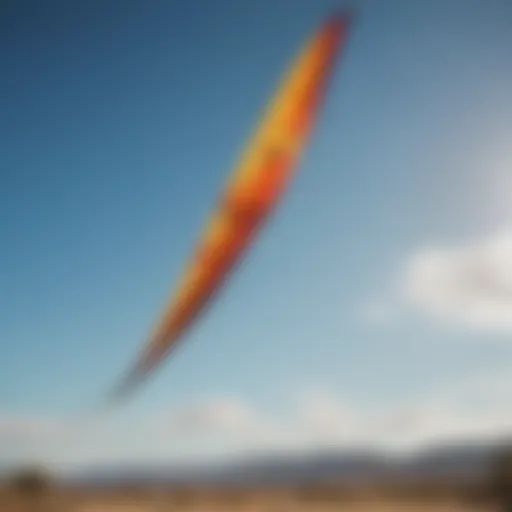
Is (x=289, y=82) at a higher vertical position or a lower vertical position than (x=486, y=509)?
higher

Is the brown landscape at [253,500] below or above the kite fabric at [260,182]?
below

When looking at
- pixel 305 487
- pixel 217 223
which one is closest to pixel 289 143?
pixel 217 223

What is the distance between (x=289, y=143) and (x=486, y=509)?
132 inches

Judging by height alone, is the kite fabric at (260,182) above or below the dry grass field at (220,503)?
above

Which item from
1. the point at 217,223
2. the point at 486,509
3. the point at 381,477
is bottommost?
the point at 486,509

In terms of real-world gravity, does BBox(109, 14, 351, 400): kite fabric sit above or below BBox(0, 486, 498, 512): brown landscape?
above

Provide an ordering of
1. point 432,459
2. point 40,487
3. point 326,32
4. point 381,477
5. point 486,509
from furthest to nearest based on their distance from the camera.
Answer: point 432,459 → point 381,477 → point 40,487 → point 326,32 → point 486,509

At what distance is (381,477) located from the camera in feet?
22.7

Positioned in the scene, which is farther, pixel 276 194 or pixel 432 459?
pixel 432 459

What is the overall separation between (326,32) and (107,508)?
451 centimetres

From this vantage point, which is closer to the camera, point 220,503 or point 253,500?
point 253,500

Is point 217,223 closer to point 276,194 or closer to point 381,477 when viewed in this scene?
point 276,194

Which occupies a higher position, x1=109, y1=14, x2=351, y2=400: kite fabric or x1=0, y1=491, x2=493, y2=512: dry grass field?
x1=109, y1=14, x2=351, y2=400: kite fabric

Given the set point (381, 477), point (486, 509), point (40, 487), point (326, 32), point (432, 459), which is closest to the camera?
point (486, 509)
